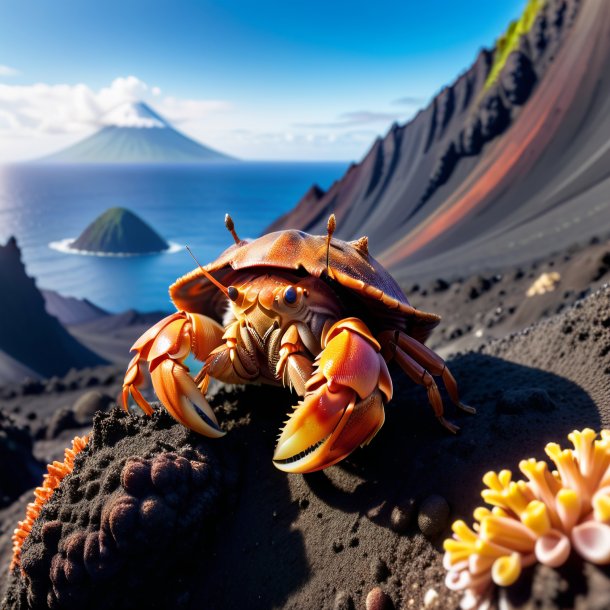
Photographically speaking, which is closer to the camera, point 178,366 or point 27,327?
point 178,366

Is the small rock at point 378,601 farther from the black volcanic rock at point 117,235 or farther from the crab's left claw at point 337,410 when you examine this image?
the black volcanic rock at point 117,235

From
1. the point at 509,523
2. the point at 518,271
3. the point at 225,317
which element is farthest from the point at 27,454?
the point at 518,271

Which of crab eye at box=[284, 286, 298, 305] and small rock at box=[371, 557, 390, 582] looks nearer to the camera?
small rock at box=[371, 557, 390, 582]

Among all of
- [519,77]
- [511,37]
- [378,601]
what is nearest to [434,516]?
[378,601]

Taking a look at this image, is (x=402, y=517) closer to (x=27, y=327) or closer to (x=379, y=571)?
(x=379, y=571)

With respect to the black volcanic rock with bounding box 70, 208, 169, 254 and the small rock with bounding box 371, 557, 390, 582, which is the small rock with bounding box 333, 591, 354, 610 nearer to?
the small rock with bounding box 371, 557, 390, 582

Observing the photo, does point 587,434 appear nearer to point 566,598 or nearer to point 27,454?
point 566,598

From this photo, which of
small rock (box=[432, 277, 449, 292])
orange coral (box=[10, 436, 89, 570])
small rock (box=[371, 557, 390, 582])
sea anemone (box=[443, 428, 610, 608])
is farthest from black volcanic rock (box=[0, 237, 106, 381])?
sea anemone (box=[443, 428, 610, 608])
